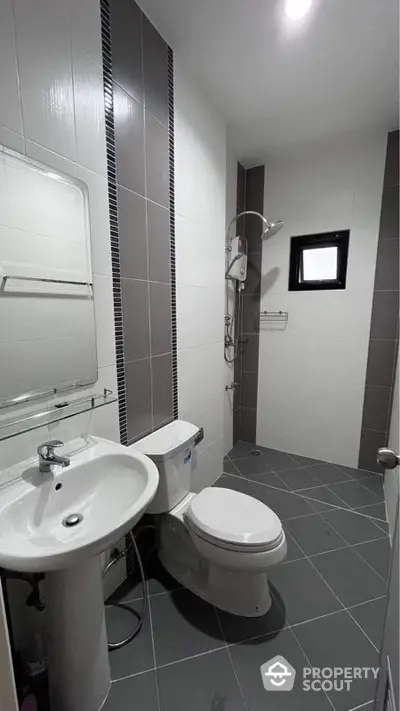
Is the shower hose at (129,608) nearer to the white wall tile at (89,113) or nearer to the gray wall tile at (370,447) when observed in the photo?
the white wall tile at (89,113)

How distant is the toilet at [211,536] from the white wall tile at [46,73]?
127 cm

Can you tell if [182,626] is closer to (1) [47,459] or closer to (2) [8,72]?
(1) [47,459]

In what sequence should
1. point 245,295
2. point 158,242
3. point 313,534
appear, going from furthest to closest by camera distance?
point 245,295
point 313,534
point 158,242

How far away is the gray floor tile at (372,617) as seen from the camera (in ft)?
4.15

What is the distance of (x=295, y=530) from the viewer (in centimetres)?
187

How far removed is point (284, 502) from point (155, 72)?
2.64m

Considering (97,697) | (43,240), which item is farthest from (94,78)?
(97,697)

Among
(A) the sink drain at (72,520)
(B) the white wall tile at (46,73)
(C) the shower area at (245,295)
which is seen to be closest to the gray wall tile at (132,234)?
(B) the white wall tile at (46,73)

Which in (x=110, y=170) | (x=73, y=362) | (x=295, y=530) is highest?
(x=110, y=170)

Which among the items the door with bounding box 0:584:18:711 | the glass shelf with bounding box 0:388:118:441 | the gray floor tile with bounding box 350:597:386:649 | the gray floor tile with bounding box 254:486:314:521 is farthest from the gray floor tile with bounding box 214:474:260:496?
the door with bounding box 0:584:18:711

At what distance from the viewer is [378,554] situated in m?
1.68

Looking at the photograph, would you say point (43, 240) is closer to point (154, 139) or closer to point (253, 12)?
point (154, 139)

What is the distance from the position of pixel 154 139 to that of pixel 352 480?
2.70m

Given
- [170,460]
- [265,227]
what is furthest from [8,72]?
[265,227]
